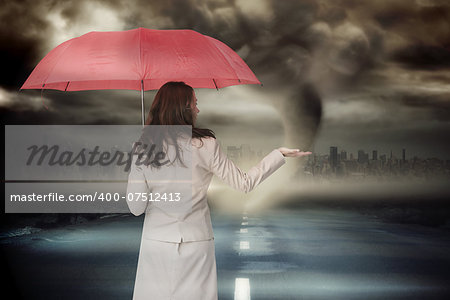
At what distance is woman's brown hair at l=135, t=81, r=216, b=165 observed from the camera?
250 cm

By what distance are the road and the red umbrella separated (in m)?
2.79

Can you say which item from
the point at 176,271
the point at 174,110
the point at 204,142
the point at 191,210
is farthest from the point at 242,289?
the point at 174,110

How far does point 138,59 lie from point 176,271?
1.17m

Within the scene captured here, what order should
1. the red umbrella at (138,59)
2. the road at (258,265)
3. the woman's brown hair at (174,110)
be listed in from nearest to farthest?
1. the woman's brown hair at (174,110)
2. the red umbrella at (138,59)
3. the road at (258,265)

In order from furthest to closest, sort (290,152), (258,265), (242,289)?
1. (258,265)
2. (242,289)
3. (290,152)

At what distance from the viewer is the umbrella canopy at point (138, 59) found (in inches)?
119

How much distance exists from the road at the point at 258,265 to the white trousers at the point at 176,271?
2.71 m

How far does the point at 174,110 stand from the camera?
250 centimetres

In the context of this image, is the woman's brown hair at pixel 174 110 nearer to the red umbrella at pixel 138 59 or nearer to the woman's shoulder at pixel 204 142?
the woman's shoulder at pixel 204 142

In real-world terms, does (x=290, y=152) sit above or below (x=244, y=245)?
above

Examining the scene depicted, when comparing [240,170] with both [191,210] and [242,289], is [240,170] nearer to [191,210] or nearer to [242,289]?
[191,210]

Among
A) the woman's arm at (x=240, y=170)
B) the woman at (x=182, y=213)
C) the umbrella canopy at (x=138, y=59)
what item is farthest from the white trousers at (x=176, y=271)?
the umbrella canopy at (x=138, y=59)

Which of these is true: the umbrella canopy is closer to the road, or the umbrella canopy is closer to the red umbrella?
the red umbrella

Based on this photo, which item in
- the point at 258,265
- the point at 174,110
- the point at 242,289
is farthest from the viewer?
the point at 258,265
